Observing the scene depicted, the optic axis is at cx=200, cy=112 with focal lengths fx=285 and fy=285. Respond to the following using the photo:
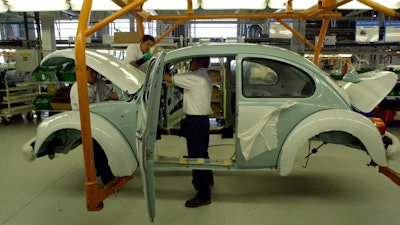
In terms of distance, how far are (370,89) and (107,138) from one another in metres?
2.93

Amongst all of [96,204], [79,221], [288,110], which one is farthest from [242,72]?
[79,221]

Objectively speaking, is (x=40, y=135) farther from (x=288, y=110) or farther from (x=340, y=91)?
(x=340, y=91)

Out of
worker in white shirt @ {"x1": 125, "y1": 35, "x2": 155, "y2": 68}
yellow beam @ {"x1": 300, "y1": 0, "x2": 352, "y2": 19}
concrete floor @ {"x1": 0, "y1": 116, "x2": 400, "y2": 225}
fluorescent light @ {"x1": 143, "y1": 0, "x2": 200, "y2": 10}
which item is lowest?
concrete floor @ {"x1": 0, "y1": 116, "x2": 400, "y2": 225}

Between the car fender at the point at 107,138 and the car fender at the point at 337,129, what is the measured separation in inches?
65.1

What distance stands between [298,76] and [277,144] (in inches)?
34.7

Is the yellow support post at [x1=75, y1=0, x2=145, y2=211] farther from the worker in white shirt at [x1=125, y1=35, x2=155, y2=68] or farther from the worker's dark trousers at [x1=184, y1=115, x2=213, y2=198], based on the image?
the worker in white shirt at [x1=125, y1=35, x2=155, y2=68]

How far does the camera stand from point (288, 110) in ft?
9.74

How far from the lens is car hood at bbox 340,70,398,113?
307 cm

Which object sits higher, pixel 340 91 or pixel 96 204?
pixel 340 91

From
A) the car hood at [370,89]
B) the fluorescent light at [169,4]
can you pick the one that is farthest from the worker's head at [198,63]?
the fluorescent light at [169,4]

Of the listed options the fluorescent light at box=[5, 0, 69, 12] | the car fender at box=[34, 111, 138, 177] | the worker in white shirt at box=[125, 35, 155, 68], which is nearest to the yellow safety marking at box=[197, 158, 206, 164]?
the car fender at box=[34, 111, 138, 177]

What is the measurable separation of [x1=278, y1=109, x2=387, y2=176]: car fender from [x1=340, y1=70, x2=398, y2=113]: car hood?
9.2 inches

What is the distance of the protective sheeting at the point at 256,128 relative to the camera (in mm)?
2916

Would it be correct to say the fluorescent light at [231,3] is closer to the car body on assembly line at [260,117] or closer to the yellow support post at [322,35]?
the yellow support post at [322,35]
